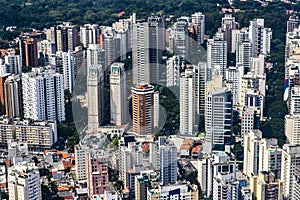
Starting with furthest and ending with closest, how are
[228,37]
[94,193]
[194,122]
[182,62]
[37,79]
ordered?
[228,37]
[182,62]
[37,79]
[194,122]
[94,193]

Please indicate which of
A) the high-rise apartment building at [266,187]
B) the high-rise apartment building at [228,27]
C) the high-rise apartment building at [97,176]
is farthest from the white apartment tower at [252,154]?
the high-rise apartment building at [228,27]

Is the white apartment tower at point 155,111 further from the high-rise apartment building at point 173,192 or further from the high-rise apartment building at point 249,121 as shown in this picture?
the high-rise apartment building at point 173,192

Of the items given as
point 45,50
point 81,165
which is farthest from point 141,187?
point 45,50

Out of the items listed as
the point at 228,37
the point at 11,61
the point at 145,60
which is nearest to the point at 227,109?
the point at 145,60

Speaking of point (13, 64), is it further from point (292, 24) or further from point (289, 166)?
point (292, 24)

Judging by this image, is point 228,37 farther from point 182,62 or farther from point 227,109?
point 227,109

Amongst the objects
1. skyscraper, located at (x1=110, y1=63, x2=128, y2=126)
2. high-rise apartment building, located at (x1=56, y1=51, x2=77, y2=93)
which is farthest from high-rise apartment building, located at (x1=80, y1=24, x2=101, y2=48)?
skyscraper, located at (x1=110, y1=63, x2=128, y2=126)
